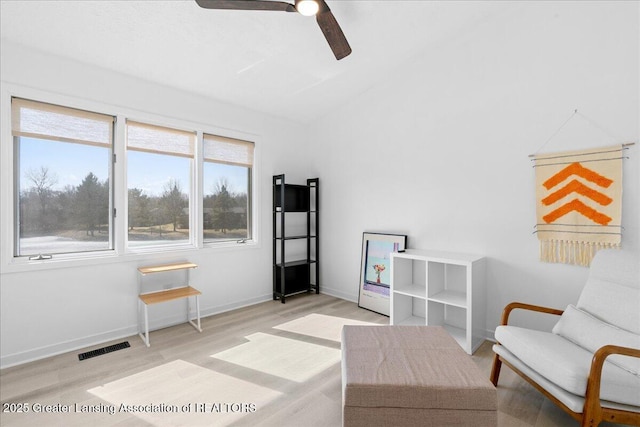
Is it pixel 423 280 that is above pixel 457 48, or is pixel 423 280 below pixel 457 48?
below

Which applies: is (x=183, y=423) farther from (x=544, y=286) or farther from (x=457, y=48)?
(x=457, y=48)

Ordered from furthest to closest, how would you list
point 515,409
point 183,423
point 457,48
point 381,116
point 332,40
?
point 381,116
point 457,48
point 332,40
point 515,409
point 183,423

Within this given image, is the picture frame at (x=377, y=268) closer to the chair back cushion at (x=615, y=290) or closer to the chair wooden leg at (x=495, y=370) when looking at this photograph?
the chair wooden leg at (x=495, y=370)

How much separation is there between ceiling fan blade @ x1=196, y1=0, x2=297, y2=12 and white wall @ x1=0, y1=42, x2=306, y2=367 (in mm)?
1689

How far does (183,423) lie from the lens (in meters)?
1.78

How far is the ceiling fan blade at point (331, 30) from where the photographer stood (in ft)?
6.22

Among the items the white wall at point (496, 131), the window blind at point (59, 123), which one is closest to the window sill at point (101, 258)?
the window blind at point (59, 123)

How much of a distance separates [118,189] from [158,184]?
410 mm

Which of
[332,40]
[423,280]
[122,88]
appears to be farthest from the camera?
[423,280]

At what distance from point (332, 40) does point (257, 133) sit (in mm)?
2092

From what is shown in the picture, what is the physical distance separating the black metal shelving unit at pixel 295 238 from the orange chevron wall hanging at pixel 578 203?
273 cm

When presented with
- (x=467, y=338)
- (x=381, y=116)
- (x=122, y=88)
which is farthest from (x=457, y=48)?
(x=122, y=88)

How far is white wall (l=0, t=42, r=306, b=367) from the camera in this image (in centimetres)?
243

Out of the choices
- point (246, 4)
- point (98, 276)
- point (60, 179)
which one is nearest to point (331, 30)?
point (246, 4)
